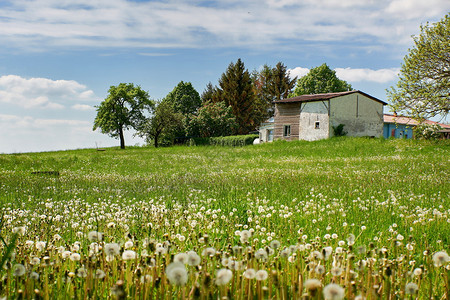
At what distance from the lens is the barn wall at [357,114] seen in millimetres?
48594

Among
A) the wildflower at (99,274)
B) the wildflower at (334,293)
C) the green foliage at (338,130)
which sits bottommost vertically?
the wildflower at (99,274)

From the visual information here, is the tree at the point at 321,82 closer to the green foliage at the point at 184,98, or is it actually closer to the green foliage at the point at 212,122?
the green foliage at the point at 212,122

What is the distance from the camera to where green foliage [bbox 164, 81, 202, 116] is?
77500 mm

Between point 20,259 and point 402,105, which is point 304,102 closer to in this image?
point 402,105

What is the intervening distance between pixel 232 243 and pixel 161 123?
64.5m

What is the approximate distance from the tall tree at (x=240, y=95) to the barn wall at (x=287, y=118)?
18.8 m

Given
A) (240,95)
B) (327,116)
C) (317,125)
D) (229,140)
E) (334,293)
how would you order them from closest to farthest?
(334,293)
(327,116)
(317,125)
(229,140)
(240,95)

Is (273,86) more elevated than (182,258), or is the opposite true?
(273,86)

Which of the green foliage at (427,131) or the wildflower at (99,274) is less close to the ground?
the green foliage at (427,131)

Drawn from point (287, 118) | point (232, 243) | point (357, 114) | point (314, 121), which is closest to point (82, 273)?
point (232, 243)

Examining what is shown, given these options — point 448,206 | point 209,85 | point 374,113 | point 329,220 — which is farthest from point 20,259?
point 209,85

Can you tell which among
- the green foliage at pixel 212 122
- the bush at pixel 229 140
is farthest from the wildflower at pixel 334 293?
the green foliage at pixel 212 122

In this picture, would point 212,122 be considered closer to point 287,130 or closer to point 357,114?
point 287,130

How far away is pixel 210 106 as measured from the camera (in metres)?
69.2
